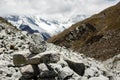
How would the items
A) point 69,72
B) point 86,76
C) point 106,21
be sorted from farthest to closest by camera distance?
point 106,21 → point 86,76 → point 69,72

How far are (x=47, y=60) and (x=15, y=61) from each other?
103 inches

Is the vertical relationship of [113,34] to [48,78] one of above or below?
above

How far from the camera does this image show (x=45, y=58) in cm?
2473

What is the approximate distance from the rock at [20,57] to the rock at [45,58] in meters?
0.45

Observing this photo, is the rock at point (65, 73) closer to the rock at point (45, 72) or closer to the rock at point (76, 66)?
the rock at point (45, 72)

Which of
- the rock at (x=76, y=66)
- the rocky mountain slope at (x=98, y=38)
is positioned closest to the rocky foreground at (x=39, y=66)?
the rock at (x=76, y=66)

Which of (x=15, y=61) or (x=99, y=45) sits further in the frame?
(x=99, y=45)

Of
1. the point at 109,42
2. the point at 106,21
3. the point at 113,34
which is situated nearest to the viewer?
the point at 109,42

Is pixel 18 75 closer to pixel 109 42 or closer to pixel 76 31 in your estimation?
pixel 109 42

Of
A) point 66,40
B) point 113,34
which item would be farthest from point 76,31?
point 113,34

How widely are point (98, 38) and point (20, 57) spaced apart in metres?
92.2

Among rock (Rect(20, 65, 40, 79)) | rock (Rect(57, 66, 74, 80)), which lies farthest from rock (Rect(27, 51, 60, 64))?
rock (Rect(57, 66, 74, 80))

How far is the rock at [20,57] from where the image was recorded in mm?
25234

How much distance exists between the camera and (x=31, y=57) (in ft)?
83.1
